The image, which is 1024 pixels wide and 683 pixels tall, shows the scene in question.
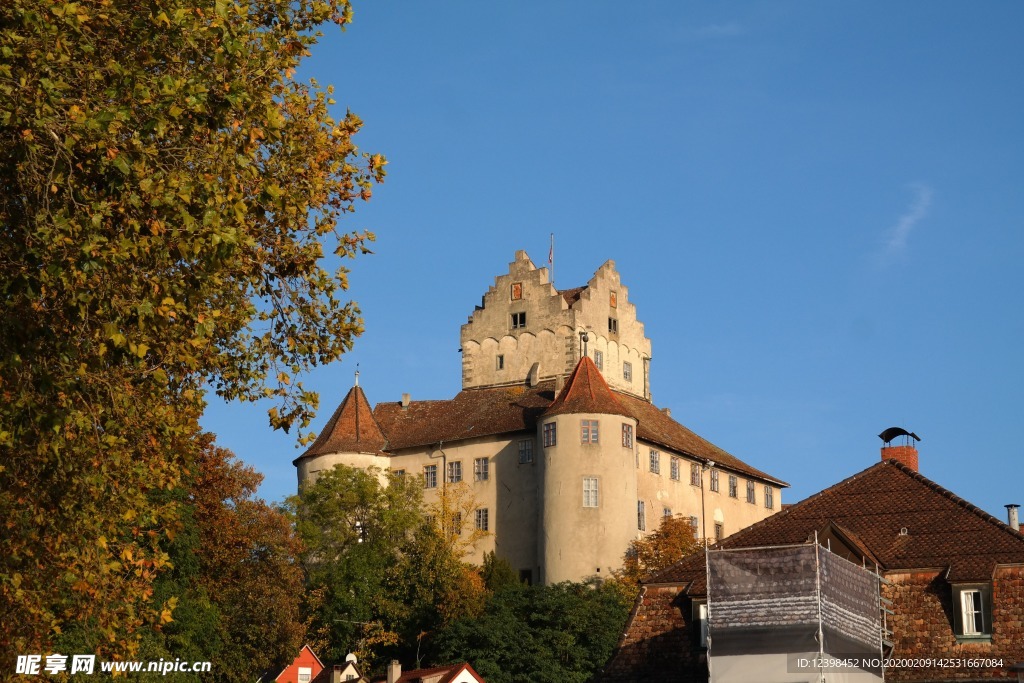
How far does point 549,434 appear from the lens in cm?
8262

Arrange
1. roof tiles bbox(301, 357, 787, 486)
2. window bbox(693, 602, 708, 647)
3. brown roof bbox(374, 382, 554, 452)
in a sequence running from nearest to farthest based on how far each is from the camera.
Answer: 1. window bbox(693, 602, 708, 647)
2. roof tiles bbox(301, 357, 787, 486)
3. brown roof bbox(374, 382, 554, 452)

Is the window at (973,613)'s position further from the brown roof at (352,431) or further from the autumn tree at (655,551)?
the brown roof at (352,431)

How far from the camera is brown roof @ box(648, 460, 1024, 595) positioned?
33875 millimetres

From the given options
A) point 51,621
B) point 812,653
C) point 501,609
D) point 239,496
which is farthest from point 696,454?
point 51,621

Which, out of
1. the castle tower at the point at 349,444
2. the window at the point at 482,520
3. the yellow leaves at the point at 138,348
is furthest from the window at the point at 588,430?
the yellow leaves at the point at 138,348

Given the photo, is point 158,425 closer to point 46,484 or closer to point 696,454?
point 46,484

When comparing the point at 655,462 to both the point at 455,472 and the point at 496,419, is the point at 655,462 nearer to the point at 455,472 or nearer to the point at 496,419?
the point at 496,419

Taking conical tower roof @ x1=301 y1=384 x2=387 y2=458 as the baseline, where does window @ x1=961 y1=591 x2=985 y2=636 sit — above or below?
below

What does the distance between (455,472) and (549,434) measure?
288 inches

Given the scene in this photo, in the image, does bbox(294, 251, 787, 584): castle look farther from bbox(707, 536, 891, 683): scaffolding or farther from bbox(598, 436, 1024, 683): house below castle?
bbox(707, 536, 891, 683): scaffolding

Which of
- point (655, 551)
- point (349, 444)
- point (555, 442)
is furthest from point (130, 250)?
point (349, 444)

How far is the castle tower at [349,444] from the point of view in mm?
88938

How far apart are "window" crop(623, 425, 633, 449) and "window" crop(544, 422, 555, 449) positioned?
357 cm

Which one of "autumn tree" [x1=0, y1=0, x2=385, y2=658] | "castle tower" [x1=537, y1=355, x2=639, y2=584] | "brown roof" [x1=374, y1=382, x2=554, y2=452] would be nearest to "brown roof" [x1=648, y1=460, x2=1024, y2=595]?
"autumn tree" [x1=0, y1=0, x2=385, y2=658]
